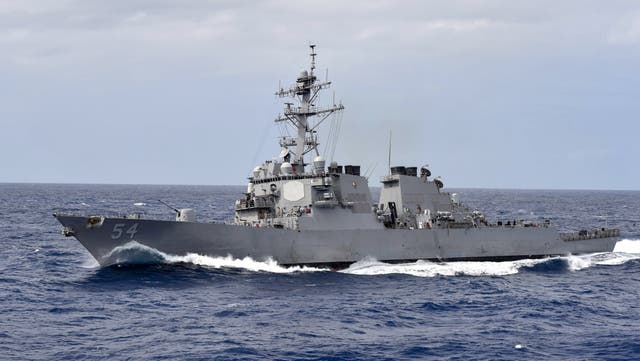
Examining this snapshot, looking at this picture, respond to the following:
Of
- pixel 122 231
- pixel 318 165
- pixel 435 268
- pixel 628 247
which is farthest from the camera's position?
pixel 628 247

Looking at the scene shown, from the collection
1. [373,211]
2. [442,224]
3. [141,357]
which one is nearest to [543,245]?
[442,224]

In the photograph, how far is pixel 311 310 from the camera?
23.9 meters

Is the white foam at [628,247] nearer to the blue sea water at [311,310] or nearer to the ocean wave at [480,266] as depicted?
the ocean wave at [480,266]

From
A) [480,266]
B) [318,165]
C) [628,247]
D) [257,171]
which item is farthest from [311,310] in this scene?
[628,247]

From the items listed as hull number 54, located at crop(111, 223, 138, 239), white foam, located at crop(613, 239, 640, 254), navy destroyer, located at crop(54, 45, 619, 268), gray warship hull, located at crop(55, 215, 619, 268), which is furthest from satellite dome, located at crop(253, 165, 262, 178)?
white foam, located at crop(613, 239, 640, 254)

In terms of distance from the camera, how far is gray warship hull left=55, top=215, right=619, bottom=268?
29875 millimetres

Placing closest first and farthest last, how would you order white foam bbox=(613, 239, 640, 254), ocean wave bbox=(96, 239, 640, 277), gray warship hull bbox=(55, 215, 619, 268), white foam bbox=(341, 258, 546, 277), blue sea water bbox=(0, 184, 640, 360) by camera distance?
blue sea water bbox=(0, 184, 640, 360) → gray warship hull bbox=(55, 215, 619, 268) → ocean wave bbox=(96, 239, 640, 277) → white foam bbox=(341, 258, 546, 277) → white foam bbox=(613, 239, 640, 254)

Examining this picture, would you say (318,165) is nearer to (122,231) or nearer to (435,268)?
(435,268)

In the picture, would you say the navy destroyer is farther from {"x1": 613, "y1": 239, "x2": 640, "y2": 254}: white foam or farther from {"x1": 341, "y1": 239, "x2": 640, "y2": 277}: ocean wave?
{"x1": 613, "y1": 239, "x2": 640, "y2": 254}: white foam

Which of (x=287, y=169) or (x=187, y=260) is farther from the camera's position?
(x=287, y=169)

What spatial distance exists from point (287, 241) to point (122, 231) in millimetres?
7070

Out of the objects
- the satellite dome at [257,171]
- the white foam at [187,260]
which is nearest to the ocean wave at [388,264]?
the white foam at [187,260]

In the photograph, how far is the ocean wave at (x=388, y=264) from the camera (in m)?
30.5

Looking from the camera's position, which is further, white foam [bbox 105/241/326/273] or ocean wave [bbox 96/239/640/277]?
ocean wave [bbox 96/239/640/277]
